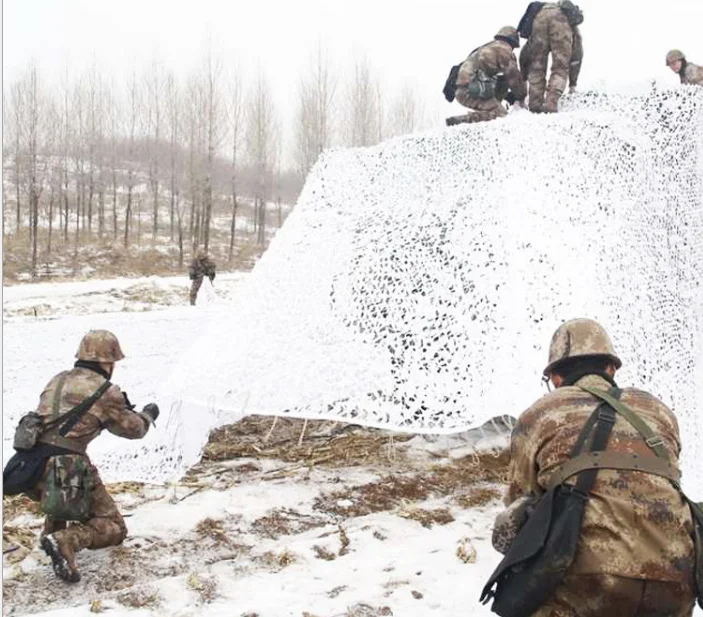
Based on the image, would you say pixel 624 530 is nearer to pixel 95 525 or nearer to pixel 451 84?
pixel 95 525

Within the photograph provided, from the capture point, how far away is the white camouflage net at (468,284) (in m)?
3.90

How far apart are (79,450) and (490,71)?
410 centimetres

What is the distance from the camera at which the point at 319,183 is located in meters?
5.39

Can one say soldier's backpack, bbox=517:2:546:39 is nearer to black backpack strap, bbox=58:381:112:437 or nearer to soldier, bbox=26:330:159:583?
soldier, bbox=26:330:159:583

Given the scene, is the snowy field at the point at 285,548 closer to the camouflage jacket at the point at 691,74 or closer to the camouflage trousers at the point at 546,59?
the camouflage trousers at the point at 546,59

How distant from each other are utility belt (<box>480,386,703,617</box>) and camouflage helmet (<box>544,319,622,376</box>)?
29cm

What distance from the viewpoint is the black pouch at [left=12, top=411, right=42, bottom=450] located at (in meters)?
3.41

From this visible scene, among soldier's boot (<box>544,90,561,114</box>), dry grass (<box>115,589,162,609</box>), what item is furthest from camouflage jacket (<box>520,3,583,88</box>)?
dry grass (<box>115,589,162,609</box>)

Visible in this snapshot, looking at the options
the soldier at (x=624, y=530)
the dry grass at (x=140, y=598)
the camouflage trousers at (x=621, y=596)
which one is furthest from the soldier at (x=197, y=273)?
the camouflage trousers at (x=621, y=596)

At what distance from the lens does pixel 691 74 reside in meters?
6.10

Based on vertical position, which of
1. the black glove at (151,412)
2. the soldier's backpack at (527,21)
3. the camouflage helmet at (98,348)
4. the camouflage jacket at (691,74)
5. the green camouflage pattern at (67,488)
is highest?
the soldier's backpack at (527,21)

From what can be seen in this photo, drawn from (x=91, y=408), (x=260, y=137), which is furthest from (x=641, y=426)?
(x=260, y=137)

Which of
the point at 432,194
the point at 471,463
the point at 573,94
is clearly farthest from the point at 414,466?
the point at 573,94

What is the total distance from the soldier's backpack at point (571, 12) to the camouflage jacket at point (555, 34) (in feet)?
0.10
